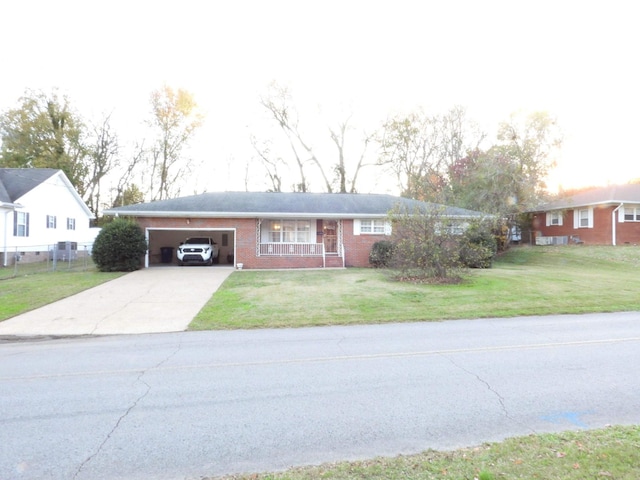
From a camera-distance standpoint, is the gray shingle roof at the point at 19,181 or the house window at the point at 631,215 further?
the house window at the point at 631,215

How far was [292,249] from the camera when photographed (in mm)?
21844

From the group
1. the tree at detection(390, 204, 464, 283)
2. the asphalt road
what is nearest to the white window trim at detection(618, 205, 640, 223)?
the tree at detection(390, 204, 464, 283)

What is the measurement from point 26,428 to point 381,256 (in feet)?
59.6

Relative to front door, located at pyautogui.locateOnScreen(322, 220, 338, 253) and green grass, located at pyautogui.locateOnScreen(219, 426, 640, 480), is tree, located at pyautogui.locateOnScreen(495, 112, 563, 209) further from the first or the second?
green grass, located at pyautogui.locateOnScreen(219, 426, 640, 480)

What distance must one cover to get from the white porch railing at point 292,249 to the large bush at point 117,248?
20.1 ft

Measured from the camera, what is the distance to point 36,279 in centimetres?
1619

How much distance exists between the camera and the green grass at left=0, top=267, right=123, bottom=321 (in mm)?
11278

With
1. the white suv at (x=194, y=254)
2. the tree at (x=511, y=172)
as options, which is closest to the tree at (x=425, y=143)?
the tree at (x=511, y=172)

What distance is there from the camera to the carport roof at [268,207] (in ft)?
67.6

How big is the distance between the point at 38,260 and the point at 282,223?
15397 millimetres

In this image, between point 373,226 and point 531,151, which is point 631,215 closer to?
point 531,151

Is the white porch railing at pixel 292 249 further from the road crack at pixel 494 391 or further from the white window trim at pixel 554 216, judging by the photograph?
the white window trim at pixel 554 216

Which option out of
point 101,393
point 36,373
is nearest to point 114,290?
point 36,373

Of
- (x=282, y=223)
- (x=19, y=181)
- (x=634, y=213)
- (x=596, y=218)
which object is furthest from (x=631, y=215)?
(x=19, y=181)
